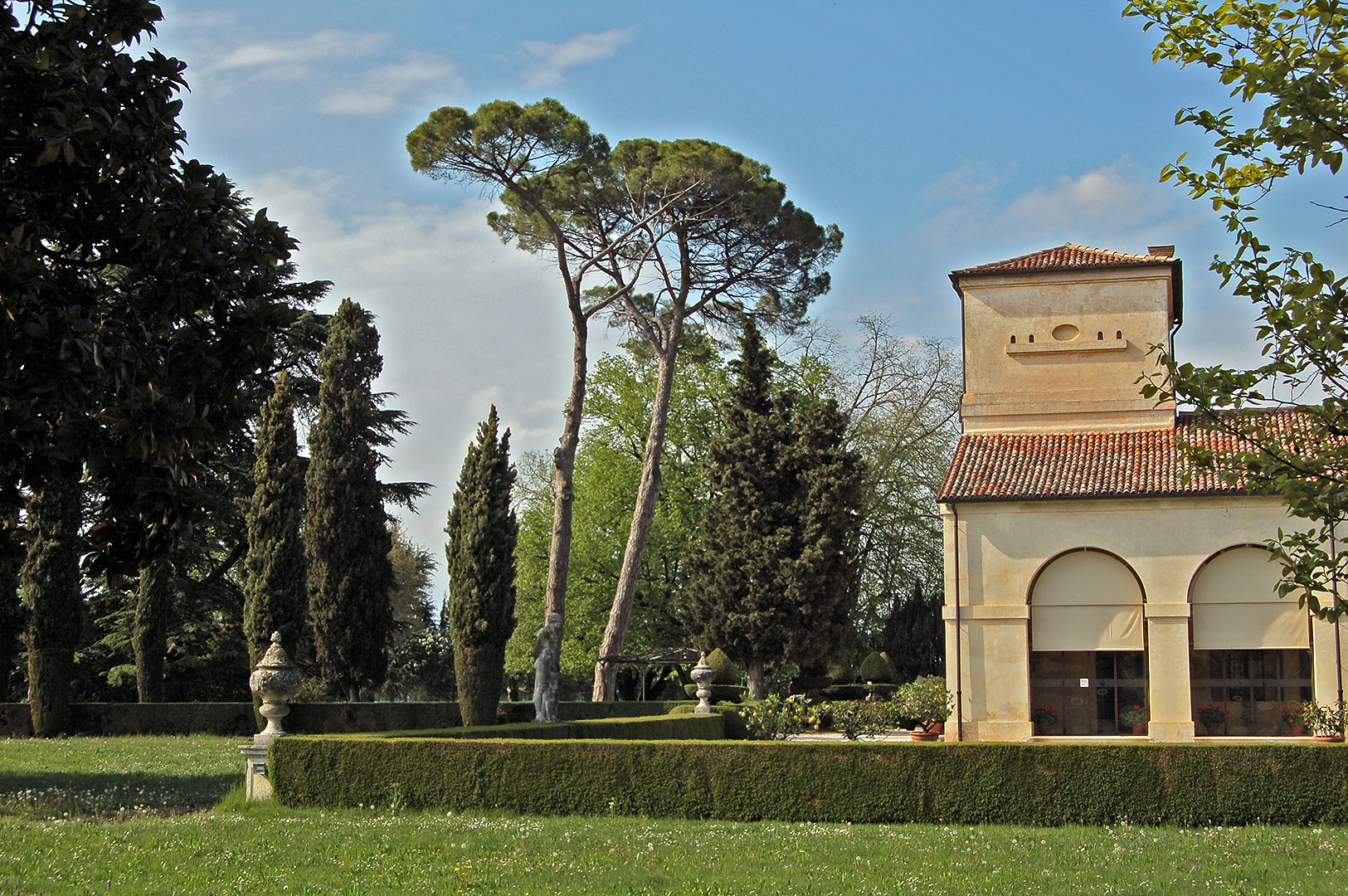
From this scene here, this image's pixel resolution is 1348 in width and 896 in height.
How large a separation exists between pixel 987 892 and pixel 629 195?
24.5m

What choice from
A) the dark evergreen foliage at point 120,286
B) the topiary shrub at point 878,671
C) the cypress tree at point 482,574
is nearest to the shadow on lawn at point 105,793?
the cypress tree at point 482,574

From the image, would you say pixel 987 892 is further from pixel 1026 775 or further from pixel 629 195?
pixel 629 195

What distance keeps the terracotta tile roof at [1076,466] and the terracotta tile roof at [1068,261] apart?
394 cm

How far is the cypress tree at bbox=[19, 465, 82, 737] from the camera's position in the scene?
86.4 feet

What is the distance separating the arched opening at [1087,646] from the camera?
23500 millimetres

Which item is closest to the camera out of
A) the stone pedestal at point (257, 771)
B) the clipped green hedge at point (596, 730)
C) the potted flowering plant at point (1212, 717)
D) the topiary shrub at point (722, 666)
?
the stone pedestal at point (257, 771)

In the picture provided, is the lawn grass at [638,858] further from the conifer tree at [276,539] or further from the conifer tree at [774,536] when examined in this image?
the conifer tree at [774,536]

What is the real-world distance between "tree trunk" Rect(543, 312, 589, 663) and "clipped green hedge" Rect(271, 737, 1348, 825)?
592 inches

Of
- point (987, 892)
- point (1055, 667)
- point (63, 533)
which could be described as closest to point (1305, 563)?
point (987, 892)

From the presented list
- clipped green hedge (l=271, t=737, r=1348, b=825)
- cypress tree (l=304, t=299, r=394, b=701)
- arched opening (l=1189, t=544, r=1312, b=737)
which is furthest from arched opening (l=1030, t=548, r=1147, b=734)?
cypress tree (l=304, t=299, r=394, b=701)

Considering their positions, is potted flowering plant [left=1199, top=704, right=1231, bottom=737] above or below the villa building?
below

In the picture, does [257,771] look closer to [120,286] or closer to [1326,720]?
[120,286]

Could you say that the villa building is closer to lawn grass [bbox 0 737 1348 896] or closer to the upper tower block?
the upper tower block

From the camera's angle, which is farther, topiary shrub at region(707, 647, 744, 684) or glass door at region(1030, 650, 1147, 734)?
topiary shrub at region(707, 647, 744, 684)
